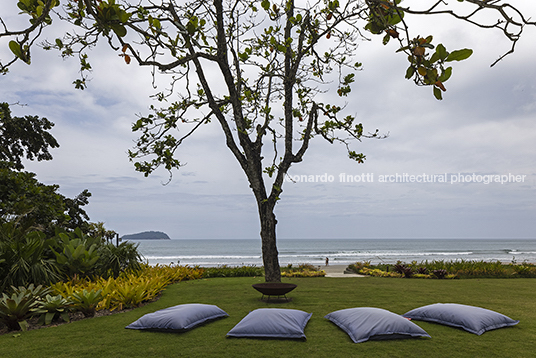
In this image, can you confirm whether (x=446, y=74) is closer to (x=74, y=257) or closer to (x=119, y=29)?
(x=119, y=29)

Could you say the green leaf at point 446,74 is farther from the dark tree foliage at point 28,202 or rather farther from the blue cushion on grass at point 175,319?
the dark tree foliage at point 28,202

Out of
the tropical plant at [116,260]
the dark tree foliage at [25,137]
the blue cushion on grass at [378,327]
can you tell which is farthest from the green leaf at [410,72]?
the dark tree foliage at [25,137]

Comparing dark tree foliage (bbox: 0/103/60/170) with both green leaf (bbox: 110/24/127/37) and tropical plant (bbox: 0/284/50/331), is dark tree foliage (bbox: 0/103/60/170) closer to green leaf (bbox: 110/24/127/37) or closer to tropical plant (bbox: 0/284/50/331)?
tropical plant (bbox: 0/284/50/331)

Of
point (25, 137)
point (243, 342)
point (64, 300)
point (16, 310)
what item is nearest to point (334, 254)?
point (25, 137)

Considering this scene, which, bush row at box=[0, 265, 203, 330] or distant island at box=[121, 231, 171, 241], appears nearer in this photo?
bush row at box=[0, 265, 203, 330]

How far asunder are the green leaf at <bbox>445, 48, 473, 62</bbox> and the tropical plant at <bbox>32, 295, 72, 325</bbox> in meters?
5.83

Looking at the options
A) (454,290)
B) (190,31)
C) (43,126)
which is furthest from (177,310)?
(43,126)

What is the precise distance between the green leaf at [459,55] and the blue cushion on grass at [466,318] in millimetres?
4177

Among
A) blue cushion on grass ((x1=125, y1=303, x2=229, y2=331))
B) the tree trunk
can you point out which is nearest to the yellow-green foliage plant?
blue cushion on grass ((x1=125, y1=303, x2=229, y2=331))

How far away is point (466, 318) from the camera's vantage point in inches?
172

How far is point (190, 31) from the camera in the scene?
2.30 meters

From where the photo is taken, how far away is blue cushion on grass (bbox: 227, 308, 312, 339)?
409 centimetres

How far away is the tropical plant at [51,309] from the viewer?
4918mm

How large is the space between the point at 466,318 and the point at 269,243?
4361 millimetres
